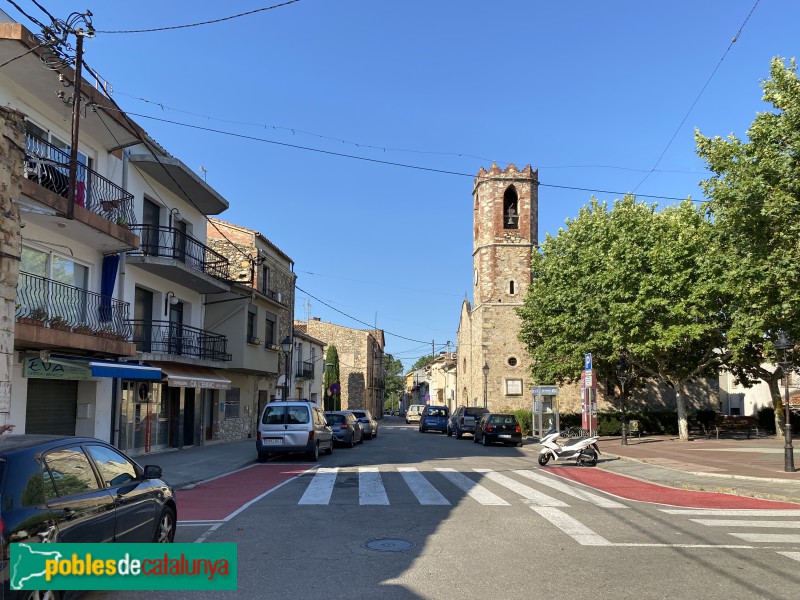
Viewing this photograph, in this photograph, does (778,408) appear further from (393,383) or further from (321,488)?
(393,383)

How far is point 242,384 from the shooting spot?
94.4 feet

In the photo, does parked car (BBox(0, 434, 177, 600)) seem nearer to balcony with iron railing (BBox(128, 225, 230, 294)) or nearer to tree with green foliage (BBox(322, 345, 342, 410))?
balcony with iron railing (BBox(128, 225, 230, 294))

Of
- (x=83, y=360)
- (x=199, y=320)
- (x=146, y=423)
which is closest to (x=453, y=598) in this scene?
(x=83, y=360)

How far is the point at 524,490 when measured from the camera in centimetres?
1199

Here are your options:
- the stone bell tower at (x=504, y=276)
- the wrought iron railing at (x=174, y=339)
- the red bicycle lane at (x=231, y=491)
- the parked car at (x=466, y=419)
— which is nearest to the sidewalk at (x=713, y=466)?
the red bicycle lane at (x=231, y=491)

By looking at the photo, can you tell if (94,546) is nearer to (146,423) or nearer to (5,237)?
(5,237)

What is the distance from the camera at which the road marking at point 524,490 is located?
10469 millimetres

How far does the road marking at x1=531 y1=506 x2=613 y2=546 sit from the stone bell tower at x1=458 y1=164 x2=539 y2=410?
32607 mm

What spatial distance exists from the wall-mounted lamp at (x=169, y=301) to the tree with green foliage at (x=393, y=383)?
11319 cm

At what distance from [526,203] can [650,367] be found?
1757cm

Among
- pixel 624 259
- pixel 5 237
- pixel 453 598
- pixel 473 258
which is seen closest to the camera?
pixel 453 598

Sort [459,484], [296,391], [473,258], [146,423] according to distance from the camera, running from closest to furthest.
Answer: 1. [459,484]
2. [146,423]
3. [296,391]
4. [473,258]

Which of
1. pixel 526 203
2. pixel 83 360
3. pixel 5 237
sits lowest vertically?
pixel 83 360

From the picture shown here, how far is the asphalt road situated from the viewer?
5652mm
